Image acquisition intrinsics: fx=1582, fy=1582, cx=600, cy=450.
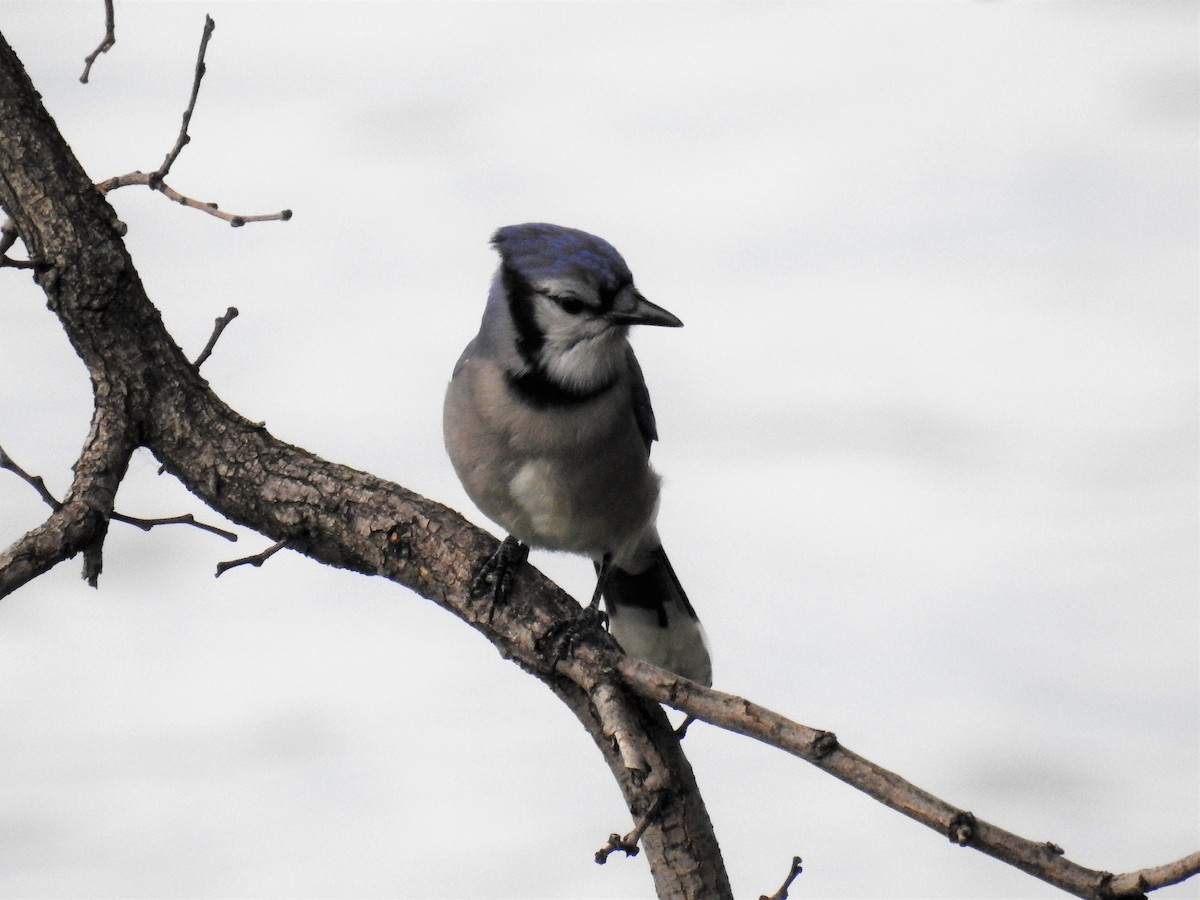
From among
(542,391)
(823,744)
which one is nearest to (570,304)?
(542,391)

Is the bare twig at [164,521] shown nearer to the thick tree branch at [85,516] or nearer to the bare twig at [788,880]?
the thick tree branch at [85,516]

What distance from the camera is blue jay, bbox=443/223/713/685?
2379mm

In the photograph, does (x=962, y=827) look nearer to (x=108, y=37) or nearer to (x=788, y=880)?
(x=788, y=880)

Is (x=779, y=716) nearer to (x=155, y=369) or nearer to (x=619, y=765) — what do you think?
(x=619, y=765)

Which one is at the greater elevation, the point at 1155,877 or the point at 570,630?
the point at 570,630

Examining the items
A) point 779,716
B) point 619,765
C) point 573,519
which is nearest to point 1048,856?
point 779,716

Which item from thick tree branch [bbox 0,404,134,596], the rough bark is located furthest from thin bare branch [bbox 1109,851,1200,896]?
thick tree branch [bbox 0,404,134,596]

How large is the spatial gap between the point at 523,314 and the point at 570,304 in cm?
10

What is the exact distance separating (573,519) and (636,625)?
0.26 meters

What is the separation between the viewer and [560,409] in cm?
248

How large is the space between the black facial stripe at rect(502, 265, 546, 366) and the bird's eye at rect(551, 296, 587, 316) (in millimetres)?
47

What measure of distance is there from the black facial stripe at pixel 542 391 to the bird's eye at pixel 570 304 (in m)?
0.12

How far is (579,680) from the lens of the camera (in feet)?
6.60

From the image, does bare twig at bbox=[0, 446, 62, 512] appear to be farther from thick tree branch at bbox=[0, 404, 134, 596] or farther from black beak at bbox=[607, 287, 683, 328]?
black beak at bbox=[607, 287, 683, 328]
